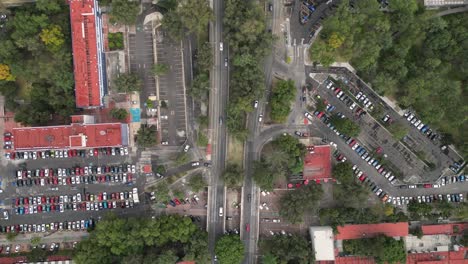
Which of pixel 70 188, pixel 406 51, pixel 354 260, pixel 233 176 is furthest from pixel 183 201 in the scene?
pixel 406 51

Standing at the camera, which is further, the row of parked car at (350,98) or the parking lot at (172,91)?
the row of parked car at (350,98)

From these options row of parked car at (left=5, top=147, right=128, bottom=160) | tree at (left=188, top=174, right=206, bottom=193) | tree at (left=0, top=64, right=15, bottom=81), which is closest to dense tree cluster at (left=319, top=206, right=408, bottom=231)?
tree at (left=188, top=174, right=206, bottom=193)

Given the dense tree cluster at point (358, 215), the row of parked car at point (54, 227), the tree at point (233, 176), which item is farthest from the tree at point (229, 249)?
the row of parked car at point (54, 227)

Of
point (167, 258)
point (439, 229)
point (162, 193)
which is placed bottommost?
point (167, 258)

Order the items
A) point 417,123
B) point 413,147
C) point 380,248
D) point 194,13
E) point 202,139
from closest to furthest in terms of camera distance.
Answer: point 194,13 < point 202,139 < point 380,248 < point 417,123 < point 413,147

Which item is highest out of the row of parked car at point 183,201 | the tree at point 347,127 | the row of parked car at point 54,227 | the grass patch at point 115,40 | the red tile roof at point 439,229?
the grass patch at point 115,40

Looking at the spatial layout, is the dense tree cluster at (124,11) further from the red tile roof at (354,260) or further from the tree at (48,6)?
the red tile roof at (354,260)

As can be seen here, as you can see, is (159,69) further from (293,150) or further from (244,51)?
(293,150)

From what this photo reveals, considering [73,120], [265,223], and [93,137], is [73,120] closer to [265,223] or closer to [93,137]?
[93,137]
